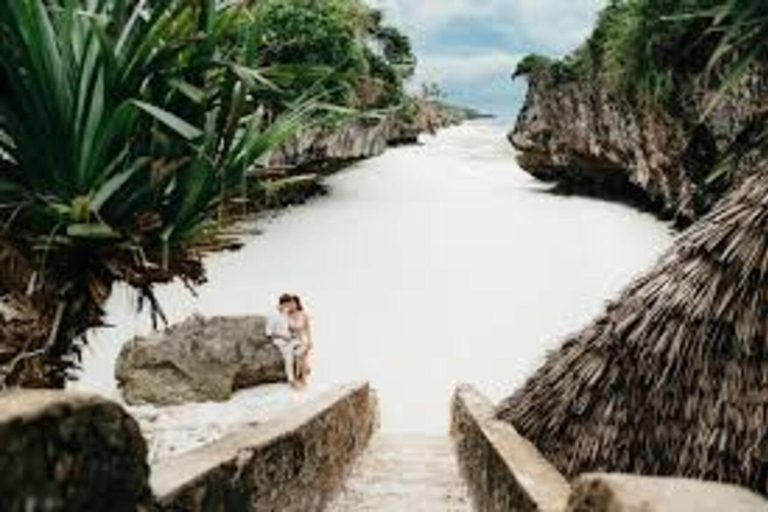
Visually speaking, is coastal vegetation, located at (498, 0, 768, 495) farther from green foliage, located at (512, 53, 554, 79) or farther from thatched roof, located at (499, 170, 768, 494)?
green foliage, located at (512, 53, 554, 79)

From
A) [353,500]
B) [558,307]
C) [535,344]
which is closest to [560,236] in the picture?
[558,307]

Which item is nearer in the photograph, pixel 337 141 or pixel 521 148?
pixel 337 141

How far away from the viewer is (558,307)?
695 inches

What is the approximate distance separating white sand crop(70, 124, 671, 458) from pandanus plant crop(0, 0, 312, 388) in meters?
6.75

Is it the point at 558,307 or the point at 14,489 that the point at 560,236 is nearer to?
the point at 558,307

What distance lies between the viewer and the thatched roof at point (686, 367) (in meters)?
4.45

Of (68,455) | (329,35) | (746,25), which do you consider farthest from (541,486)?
(329,35)

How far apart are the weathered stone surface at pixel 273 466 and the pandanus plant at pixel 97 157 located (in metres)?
0.63

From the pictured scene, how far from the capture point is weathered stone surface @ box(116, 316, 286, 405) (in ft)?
44.8

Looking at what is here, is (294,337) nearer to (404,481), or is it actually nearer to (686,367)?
(404,481)

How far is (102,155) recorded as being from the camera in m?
4.25

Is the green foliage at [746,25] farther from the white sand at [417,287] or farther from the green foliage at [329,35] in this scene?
the green foliage at [329,35]

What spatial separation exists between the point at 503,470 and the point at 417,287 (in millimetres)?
12989

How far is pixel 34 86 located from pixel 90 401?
1.46 m
